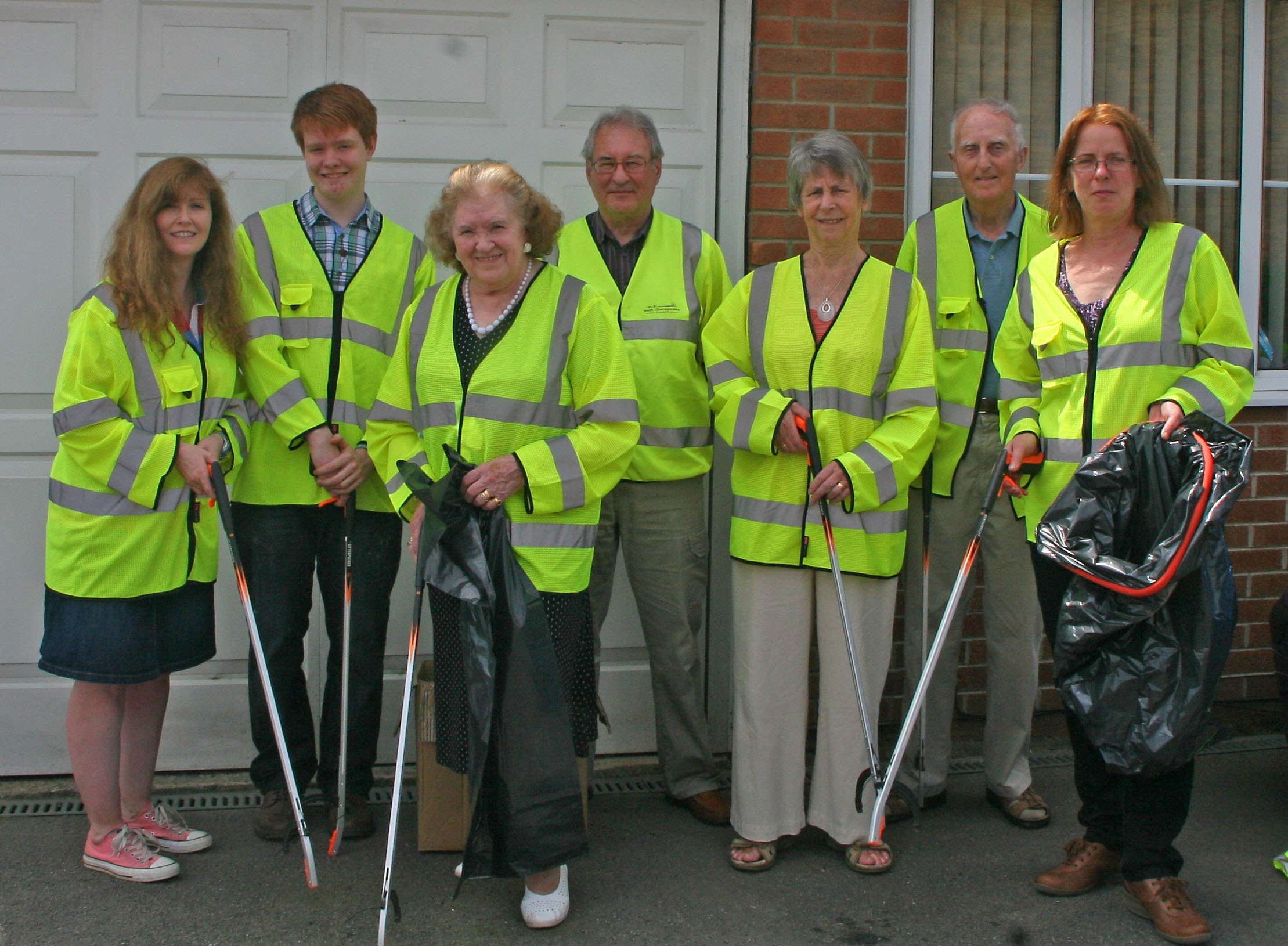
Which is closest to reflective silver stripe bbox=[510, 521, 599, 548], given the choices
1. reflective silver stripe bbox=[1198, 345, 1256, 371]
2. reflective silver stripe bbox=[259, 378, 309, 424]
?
reflective silver stripe bbox=[259, 378, 309, 424]

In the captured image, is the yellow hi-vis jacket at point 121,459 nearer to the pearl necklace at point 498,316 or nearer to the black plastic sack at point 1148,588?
the pearl necklace at point 498,316

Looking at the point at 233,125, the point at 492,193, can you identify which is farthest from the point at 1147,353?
the point at 233,125

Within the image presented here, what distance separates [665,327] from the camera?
12.1ft

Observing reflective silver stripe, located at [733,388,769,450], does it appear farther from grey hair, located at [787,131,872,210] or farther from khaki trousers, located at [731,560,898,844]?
grey hair, located at [787,131,872,210]

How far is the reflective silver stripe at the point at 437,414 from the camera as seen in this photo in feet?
10.3

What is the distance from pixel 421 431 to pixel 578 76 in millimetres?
A: 1725

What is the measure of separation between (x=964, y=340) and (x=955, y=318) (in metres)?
0.08

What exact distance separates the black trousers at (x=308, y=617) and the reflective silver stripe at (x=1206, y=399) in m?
2.27

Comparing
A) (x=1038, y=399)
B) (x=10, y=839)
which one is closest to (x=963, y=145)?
(x=1038, y=399)

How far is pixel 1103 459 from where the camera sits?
3.04 metres

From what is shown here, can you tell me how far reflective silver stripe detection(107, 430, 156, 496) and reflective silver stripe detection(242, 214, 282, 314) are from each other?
591mm

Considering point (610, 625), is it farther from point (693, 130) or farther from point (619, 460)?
point (693, 130)

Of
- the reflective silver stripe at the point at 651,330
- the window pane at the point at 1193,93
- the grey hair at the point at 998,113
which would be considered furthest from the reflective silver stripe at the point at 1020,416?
the window pane at the point at 1193,93

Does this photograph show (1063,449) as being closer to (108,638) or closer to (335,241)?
(335,241)
